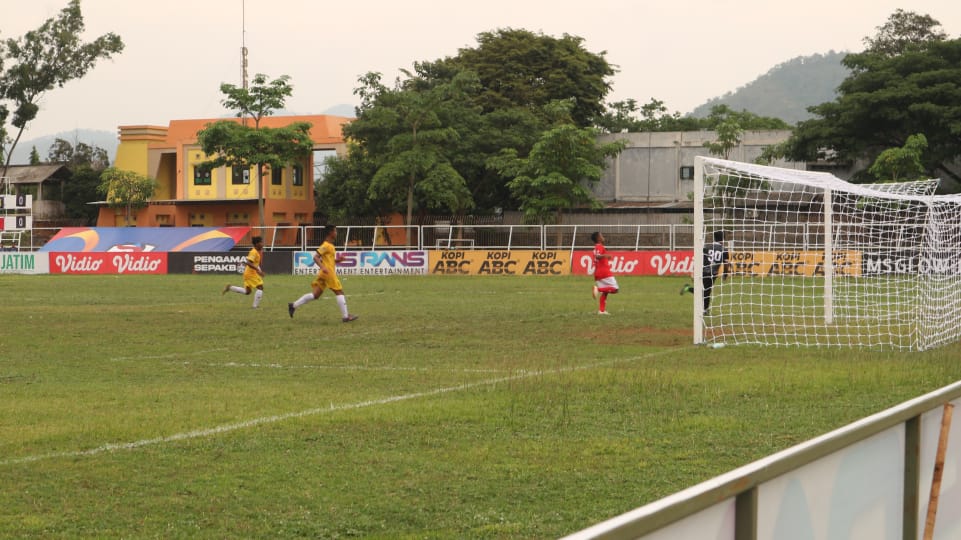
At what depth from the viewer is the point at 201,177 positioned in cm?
7012

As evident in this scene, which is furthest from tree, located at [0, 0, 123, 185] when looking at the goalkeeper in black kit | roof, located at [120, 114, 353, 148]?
the goalkeeper in black kit

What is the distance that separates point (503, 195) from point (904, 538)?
57624mm

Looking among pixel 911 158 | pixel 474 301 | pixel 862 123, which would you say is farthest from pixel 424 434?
pixel 862 123

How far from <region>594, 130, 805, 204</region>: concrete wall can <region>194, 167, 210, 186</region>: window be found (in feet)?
74.1

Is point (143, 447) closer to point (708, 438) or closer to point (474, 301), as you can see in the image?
point (708, 438)

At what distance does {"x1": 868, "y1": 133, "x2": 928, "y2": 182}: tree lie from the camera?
158ft

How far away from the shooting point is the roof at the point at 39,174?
265 ft

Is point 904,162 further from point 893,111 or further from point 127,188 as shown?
point 127,188

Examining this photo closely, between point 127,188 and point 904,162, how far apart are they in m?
42.8

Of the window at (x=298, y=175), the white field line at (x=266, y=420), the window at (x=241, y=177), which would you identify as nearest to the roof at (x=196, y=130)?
the window at (x=298, y=175)

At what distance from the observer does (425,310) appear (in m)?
25.5

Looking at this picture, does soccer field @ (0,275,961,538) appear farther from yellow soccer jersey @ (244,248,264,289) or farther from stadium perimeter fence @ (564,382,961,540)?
yellow soccer jersey @ (244,248,264,289)

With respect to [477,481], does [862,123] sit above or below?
above

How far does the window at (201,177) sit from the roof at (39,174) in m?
16.5
